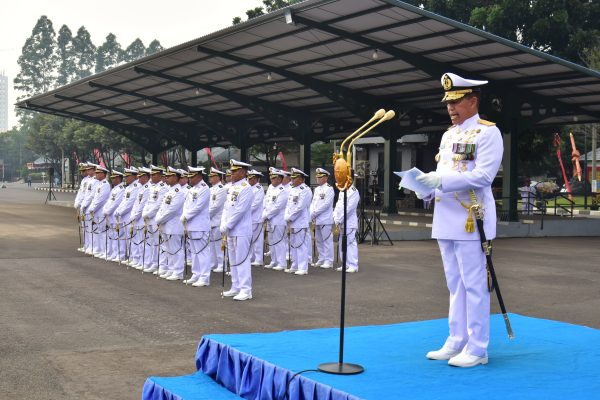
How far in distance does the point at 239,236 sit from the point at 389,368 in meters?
6.10

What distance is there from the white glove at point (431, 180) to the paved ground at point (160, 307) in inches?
113

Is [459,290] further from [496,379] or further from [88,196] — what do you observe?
[88,196]

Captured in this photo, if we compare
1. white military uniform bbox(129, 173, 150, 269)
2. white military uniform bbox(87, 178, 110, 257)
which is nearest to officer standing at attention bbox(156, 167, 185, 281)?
white military uniform bbox(129, 173, 150, 269)

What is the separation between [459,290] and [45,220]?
24.7 m

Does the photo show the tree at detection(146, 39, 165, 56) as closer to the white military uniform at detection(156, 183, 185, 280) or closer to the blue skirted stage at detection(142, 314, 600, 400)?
the white military uniform at detection(156, 183, 185, 280)

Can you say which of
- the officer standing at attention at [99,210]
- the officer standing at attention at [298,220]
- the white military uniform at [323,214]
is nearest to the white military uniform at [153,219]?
Result: the officer standing at attention at [99,210]

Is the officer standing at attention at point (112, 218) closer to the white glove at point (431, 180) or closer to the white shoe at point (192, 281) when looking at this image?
the white shoe at point (192, 281)

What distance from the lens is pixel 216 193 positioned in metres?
12.7

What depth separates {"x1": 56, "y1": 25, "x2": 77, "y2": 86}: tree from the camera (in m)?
118

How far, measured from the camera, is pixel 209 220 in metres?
12.5

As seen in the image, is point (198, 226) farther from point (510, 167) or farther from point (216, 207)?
point (510, 167)

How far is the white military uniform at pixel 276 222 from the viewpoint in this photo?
14.7 m

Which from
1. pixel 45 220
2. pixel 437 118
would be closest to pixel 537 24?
pixel 437 118

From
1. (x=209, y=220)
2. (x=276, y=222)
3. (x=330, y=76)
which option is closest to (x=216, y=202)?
(x=209, y=220)
